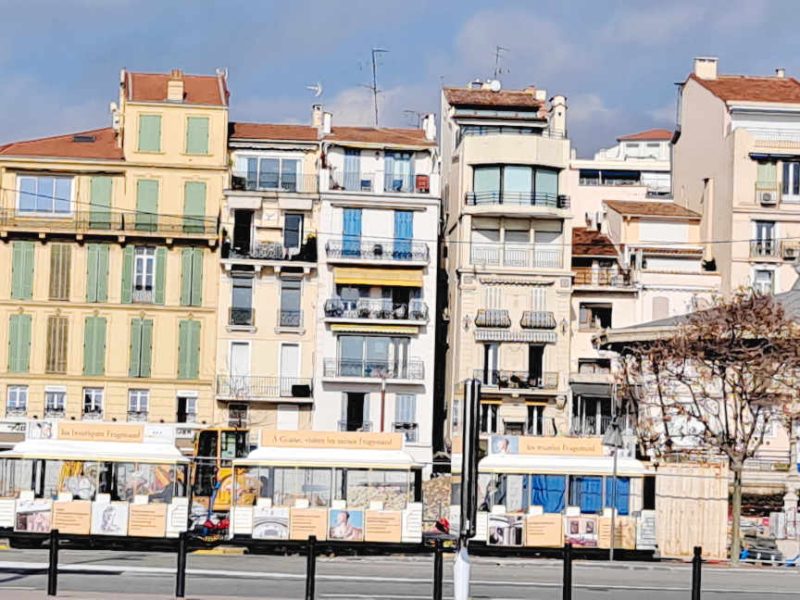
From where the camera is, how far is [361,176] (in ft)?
218

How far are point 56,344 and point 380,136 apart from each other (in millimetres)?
15340

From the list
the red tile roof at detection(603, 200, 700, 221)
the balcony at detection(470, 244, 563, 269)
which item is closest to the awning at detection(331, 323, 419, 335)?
the balcony at detection(470, 244, 563, 269)

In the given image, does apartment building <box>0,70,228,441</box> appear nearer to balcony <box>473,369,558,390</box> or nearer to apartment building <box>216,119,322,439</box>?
apartment building <box>216,119,322,439</box>

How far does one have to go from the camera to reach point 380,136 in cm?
6819

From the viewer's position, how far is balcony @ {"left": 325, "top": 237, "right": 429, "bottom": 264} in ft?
213

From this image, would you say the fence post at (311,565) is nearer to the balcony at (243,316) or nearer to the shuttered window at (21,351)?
the balcony at (243,316)

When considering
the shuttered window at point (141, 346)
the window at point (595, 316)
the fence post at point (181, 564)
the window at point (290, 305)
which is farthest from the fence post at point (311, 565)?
the window at point (595, 316)

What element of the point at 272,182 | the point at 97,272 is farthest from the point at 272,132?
the point at 97,272

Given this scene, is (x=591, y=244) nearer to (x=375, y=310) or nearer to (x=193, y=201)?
(x=375, y=310)

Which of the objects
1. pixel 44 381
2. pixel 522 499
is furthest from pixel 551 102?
pixel 522 499

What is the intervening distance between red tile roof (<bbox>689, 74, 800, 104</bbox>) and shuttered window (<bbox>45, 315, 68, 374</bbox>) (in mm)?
28732

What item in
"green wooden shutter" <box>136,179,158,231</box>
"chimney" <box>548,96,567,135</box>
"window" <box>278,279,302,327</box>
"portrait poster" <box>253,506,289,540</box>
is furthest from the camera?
"chimney" <box>548,96,567,135</box>

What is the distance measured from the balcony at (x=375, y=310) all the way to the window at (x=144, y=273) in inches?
265

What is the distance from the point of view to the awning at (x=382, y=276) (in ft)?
213
